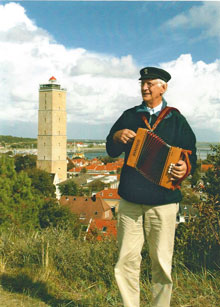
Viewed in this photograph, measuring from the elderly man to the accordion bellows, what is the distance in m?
0.07

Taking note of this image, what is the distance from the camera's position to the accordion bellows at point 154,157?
225cm

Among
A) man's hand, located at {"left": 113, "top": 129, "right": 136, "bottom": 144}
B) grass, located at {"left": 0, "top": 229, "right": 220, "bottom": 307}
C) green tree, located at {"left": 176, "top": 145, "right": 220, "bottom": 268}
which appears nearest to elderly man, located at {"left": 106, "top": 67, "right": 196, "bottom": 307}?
man's hand, located at {"left": 113, "top": 129, "right": 136, "bottom": 144}

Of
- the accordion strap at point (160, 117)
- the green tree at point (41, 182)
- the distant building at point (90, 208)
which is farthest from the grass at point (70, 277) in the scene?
the green tree at point (41, 182)

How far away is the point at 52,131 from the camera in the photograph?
66438mm

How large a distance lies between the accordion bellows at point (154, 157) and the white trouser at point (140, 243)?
0.73 ft

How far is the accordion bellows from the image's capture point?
2248mm

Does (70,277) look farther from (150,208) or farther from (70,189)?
(70,189)

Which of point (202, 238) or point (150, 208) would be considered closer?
point (150, 208)

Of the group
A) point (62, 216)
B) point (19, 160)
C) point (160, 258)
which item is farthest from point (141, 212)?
point (19, 160)

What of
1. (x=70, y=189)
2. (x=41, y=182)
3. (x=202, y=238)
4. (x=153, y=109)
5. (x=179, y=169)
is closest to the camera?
(x=179, y=169)

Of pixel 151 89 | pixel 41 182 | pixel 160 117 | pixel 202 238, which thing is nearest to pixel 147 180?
pixel 160 117

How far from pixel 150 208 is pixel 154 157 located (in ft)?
1.19

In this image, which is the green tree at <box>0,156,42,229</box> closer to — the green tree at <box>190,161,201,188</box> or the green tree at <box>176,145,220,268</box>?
the green tree at <box>190,161,201,188</box>

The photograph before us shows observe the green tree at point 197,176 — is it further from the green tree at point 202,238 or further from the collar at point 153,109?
the collar at point 153,109
